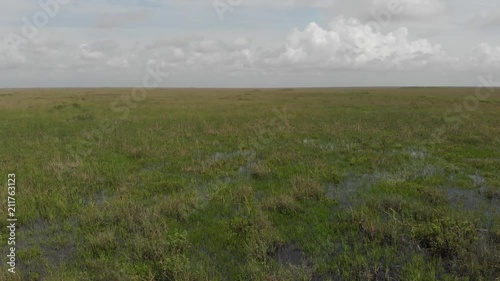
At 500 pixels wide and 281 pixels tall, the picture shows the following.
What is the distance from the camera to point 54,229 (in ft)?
25.6

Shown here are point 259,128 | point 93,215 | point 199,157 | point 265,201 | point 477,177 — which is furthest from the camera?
point 259,128

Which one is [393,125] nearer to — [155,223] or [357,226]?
[357,226]

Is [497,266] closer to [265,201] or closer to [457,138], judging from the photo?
[265,201]

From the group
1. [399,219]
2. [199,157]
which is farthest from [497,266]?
[199,157]

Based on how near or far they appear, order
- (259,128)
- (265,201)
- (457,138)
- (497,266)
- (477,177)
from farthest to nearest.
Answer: (259,128), (457,138), (477,177), (265,201), (497,266)

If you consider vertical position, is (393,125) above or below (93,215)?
above

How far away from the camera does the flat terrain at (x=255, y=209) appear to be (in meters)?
6.05

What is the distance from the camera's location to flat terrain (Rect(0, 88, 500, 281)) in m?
6.05

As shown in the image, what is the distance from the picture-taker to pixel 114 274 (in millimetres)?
5750

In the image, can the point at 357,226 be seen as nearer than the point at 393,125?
Yes

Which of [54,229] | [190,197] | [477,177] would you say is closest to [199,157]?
[190,197]

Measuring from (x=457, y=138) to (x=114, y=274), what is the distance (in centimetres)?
1983

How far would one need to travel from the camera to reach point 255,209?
865cm

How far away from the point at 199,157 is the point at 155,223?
24.7 ft
